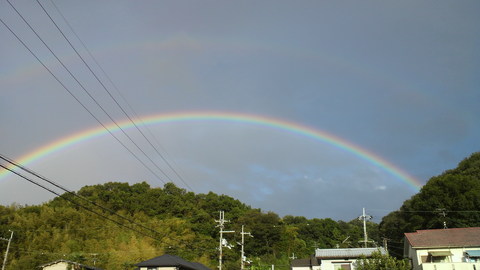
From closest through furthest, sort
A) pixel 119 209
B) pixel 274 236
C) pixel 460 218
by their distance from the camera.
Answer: pixel 460 218, pixel 119 209, pixel 274 236

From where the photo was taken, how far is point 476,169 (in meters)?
62.3

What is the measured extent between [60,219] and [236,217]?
30.9 metres

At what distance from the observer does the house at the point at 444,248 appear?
3378cm

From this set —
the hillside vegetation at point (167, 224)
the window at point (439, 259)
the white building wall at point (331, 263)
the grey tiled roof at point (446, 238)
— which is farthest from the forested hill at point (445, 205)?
the white building wall at point (331, 263)

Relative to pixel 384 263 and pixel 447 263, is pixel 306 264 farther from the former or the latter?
pixel 384 263

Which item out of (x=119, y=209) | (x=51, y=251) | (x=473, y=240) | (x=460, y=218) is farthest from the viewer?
(x=119, y=209)

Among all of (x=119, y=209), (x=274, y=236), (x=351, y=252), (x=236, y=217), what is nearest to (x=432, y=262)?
(x=351, y=252)

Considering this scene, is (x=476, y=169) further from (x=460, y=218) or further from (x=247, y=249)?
(x=247, y=249)

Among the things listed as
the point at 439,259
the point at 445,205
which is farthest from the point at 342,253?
the point at 445,205

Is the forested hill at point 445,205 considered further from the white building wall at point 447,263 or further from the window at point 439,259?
the window at point 439,259

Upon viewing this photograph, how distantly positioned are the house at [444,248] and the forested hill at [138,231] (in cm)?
2276

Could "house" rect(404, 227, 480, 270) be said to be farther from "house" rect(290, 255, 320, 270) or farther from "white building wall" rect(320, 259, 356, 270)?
"house" rect(290, 255, 320, 270)

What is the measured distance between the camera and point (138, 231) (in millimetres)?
36562

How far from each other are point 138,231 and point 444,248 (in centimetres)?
2932
